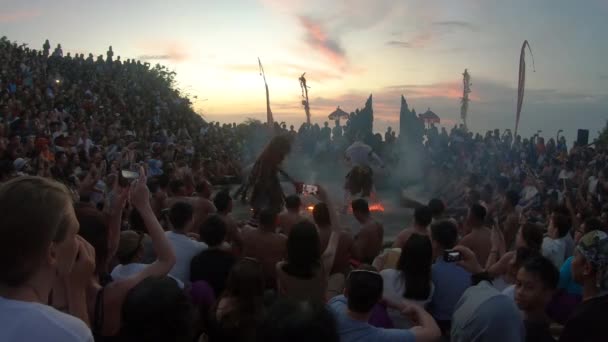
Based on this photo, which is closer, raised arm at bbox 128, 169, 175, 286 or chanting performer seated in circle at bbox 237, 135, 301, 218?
raised arm at bbox 128, 169, 175, 286

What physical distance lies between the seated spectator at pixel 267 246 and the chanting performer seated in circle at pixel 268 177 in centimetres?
297

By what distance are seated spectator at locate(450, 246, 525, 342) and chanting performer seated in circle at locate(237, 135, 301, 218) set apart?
556cm

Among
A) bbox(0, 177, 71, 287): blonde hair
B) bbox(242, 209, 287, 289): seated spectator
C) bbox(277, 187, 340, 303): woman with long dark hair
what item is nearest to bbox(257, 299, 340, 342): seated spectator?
bbox(0, 177, 71, 287): blonde hair

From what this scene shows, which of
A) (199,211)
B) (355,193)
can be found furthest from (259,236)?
(355,193)

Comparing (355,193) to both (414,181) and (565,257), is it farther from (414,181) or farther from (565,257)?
(414,181)

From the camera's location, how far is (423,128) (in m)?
24.2

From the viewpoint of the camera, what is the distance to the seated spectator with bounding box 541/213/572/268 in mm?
5699

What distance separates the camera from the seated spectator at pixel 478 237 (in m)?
6.20

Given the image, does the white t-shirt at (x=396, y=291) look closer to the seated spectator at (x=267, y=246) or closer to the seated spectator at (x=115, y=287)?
the seated spectator at (x=267, y=246)

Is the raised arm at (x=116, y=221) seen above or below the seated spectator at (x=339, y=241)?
above

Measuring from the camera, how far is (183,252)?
5.07m

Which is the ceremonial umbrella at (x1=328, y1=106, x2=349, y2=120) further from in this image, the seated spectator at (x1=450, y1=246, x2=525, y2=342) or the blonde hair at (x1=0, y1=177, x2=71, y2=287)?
the blonde hair at (x1=0, y1=177, x2=71, y2=287)

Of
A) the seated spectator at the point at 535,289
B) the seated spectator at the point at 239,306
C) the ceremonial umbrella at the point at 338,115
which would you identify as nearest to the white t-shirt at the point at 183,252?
the seated spectator at the point at 239,306

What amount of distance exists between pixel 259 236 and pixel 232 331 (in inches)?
90.0
